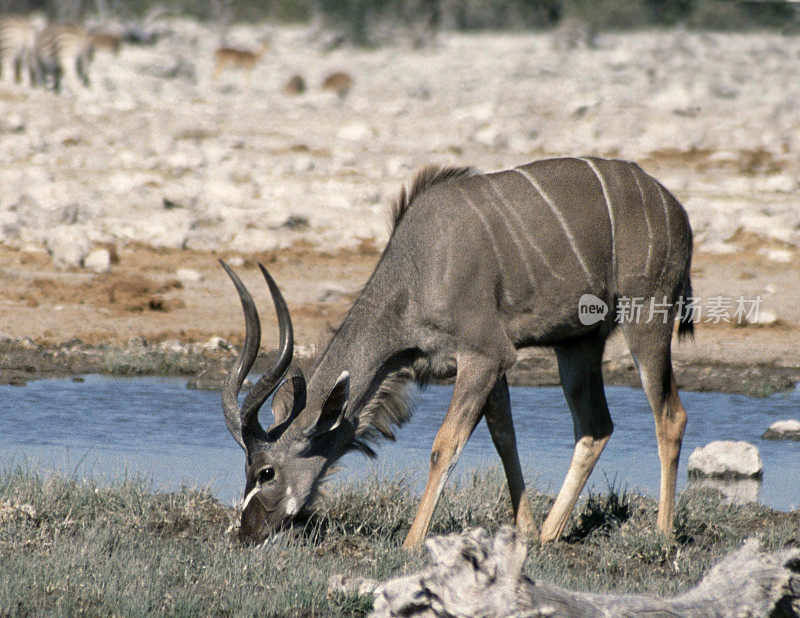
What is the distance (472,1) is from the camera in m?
43.2

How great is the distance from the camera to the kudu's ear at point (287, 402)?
17.2 feet

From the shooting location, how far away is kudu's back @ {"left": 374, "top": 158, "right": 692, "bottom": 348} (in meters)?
5.37

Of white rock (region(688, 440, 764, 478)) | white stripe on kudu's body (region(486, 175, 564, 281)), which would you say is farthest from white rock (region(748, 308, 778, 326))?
white stripe on kudu's body (region(486, 175, 564, 281))

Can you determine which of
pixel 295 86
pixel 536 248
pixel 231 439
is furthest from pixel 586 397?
pixel 295 86

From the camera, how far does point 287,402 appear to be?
5383 mm

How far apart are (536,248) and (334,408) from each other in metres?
1.11

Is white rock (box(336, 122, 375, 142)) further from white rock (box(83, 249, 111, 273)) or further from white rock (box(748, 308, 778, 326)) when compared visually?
white rock (box(748, 308, 778, 326))

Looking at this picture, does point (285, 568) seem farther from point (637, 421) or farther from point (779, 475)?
point (637, 421)

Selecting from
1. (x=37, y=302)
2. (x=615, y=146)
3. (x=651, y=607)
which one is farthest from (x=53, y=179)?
(x=651, y=607)

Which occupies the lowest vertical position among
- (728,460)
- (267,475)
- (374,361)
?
(728,460)

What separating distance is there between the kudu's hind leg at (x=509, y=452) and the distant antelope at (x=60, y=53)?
17045 mm

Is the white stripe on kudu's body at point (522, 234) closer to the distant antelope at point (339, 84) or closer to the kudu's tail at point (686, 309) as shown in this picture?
the kudu's tail at point (686, 309)

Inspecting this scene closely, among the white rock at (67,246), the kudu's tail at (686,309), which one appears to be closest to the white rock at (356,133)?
the white rock at (67,246)

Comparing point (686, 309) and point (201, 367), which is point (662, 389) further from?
point (201, 367)
